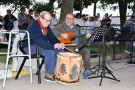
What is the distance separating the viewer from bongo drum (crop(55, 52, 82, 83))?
6320mm

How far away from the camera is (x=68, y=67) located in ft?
20.8

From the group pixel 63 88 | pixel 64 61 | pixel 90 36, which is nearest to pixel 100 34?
pixel 90 36

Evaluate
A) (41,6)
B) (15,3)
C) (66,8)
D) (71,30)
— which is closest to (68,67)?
(71,30)

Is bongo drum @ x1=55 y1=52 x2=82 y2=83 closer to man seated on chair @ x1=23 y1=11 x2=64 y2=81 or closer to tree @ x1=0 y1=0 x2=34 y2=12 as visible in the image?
man seated on chair @ x1=23 y1=11 x2=64 y2=81

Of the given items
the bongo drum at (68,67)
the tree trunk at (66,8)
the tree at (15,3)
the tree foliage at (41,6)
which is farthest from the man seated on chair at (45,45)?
the tree at (15,3)

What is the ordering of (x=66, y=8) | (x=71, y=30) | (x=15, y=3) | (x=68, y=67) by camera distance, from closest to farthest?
(x=68, y=67) < (x=71, y=30) < (x=66, y=8) < (x=15, y=3)

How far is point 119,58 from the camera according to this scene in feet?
36.2

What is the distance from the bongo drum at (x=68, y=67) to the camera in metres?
6.32

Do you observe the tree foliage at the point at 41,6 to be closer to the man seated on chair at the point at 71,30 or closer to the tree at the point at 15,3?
the tree at the point at 15,3

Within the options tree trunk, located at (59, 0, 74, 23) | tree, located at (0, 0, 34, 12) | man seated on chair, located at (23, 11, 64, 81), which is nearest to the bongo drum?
man seated on chair, located at (23, 11, 64, 81)

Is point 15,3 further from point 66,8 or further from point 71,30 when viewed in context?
point 71,30

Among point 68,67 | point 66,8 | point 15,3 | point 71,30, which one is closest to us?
point 68,67

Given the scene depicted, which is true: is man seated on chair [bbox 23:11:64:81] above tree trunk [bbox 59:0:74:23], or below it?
below

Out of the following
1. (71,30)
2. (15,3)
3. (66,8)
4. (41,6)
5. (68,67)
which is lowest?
(68,67)
